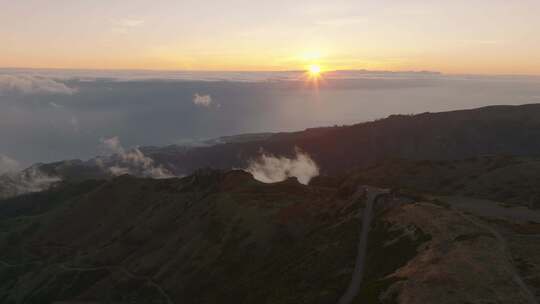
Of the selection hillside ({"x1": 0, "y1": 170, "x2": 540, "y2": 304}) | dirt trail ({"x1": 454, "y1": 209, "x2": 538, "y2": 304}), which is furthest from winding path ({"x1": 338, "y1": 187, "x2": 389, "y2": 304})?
dirt trail ({"x1": 454, "y1": 209, "x2": 538, "y2": 304})

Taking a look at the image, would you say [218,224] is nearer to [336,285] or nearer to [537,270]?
[336,285]

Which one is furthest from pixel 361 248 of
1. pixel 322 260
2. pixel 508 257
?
pixel 508 257

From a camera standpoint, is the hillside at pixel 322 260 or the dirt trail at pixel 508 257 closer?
the dirt trail at pixel 508 257

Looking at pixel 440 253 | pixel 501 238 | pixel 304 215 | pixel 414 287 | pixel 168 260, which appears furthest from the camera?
pixel 168 260

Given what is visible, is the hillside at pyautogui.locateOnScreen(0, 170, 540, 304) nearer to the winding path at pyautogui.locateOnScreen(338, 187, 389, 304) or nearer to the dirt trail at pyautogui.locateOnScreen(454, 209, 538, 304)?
the dirt trail at pyautogui.locateOnScreen(454, 209, 538, 304)

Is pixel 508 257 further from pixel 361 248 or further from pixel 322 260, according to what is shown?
pixel 322 260

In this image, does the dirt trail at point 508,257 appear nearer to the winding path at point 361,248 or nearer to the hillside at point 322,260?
the hillside at point 322,260

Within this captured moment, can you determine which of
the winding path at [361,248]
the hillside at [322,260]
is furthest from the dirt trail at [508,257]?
the winding path at [361,248]

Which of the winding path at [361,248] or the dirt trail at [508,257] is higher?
the dirt trail at [508,257]

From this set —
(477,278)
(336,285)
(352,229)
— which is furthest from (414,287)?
(352,229)

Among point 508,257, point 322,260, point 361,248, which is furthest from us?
point 322,260

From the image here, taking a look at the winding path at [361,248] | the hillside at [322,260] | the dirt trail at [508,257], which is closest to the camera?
the dirt trail at [508,257]
